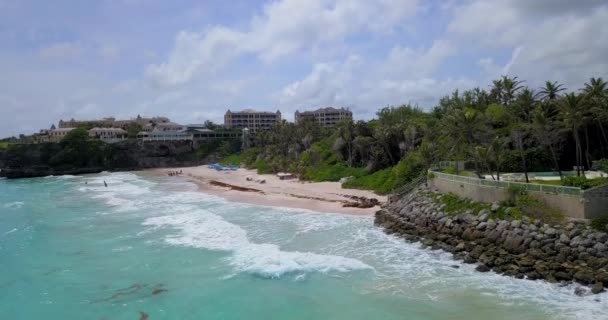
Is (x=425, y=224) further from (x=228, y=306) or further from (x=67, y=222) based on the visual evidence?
(x=67, y=222)

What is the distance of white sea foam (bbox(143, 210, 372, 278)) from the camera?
25.9m

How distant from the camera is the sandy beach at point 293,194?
45281 mm

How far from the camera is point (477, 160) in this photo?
34.2 m

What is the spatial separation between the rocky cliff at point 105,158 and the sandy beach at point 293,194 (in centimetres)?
5348

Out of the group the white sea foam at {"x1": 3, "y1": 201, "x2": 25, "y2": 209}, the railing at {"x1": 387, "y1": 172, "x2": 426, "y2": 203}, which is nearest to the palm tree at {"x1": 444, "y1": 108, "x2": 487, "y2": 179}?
the railing at {"x1": 387, "y1": 172, "x2": 426, "y2": 203}

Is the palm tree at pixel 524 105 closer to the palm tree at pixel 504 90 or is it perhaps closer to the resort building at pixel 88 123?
the palm tree at pixel 504 90

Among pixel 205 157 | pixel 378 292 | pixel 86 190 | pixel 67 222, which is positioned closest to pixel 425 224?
pixel 378 292

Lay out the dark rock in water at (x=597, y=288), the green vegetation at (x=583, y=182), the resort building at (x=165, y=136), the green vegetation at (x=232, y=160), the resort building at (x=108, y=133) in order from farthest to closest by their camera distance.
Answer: the resort building at (x=108, y=133) < the resort building at (x=165, y=136) < the green vegetation at (x=232, y=160) < the green vegetation at (x=583, y=182) < the dark rock in water at (x=597, y=288)

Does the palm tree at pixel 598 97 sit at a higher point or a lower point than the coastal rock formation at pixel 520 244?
Result: higher

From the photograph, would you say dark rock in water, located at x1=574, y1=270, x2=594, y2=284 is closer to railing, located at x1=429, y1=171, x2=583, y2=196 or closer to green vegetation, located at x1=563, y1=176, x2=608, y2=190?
railing, located at x1=429, y1=171, x2=583, y2=196

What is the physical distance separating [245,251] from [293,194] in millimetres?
24018

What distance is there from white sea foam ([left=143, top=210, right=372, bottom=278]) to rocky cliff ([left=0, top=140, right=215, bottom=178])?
81.9 meters

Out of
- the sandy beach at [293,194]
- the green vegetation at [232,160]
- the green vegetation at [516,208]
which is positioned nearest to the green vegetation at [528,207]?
the green vegetation at [516,208]

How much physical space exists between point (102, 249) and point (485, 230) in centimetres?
2462
